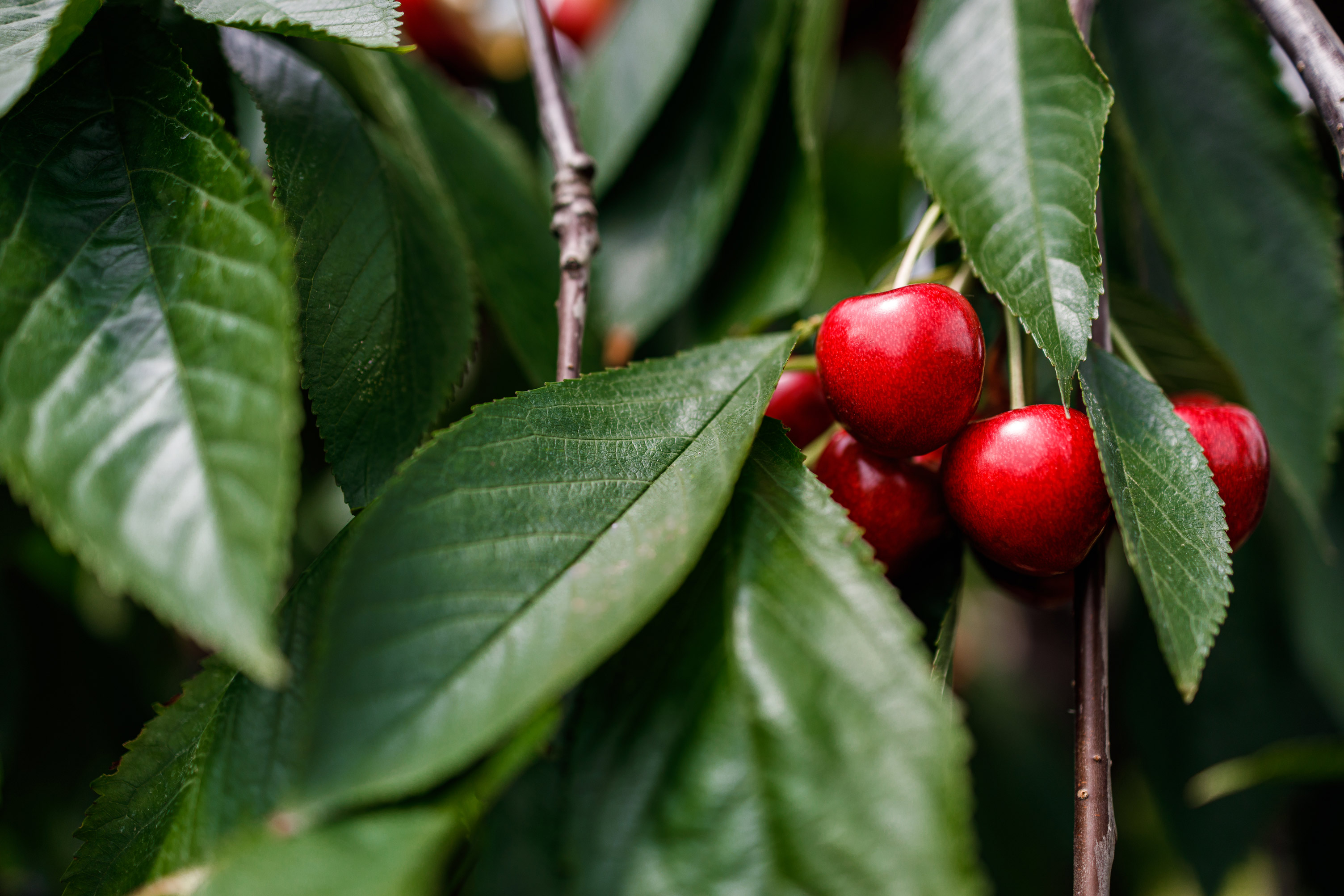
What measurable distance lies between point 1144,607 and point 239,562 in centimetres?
92

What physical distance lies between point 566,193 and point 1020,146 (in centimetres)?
26

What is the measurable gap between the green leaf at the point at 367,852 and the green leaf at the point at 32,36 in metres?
0.28

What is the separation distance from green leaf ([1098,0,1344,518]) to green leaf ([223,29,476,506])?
0.51 m

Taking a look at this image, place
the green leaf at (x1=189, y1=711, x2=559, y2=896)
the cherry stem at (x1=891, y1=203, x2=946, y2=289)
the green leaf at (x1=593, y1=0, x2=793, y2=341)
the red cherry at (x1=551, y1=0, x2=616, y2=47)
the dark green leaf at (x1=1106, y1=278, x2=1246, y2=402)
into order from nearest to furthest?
1. the green leaf at (x1=189, y1=711, x2=559, y2=896)
2. the cherry stem at (x1=891, y1=203, x2=946, y2=289)
3. the dark green leaf at (x1=1106, y1=278, x2=1246, y2=402)
4. the green leaf at (x1=593, y1=0, x2=793, y2=341)
5. the red cherry at (x1=551, y1=0, x2=616, y2=47)

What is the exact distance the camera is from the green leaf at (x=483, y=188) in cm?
65

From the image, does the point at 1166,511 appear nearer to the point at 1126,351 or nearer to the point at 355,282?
the point at 1126,351

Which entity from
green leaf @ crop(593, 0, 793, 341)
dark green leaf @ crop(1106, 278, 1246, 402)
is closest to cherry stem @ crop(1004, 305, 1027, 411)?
dark green leaf @ crop(1106, 278, 1246, 402)

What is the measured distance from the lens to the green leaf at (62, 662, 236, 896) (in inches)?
14.3

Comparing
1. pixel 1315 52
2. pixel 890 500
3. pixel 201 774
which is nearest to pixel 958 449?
pixel 890 500

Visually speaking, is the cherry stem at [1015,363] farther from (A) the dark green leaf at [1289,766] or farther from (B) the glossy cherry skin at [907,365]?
(A) the dark green leaf at [1289,766]

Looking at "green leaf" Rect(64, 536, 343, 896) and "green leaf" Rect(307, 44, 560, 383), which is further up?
"green leaf" Rect(307, 44, 560, 383)

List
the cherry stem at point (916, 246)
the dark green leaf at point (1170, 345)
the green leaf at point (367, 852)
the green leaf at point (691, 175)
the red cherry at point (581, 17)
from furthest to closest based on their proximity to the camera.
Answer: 1. the red cherry at point (581, 17)
2. the green leaf at point (691, 175)
3. the dark green leaf at point (1170, 345)
4. the cherry stem at point (916, 246)
5. the green leaf at point (367, 852)

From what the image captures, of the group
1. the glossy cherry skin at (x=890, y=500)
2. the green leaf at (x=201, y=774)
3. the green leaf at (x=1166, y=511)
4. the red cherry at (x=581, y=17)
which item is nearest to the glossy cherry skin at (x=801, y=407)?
the glossy cherry skin at (x=890, y=500)

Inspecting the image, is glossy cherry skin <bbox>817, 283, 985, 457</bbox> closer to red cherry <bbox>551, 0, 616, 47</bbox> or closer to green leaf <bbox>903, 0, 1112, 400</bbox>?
green leaf <bbox>903, 0, 1112, 400</bbox>
